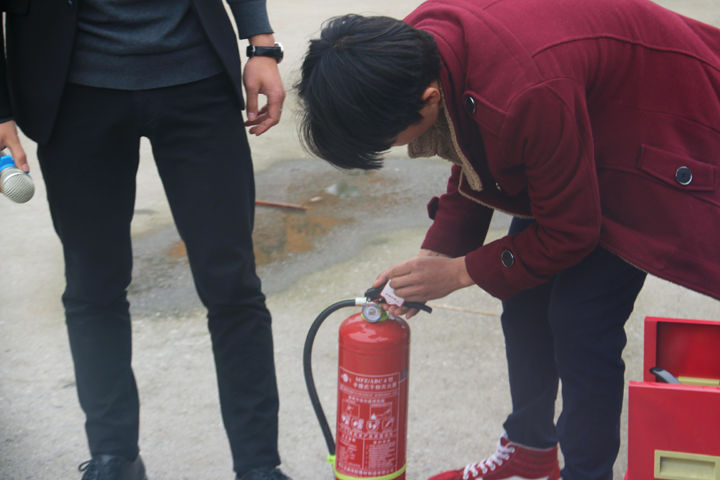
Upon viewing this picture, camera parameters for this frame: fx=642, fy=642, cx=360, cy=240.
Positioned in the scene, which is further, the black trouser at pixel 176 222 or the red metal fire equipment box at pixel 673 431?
the black trouser at pixel 176 222

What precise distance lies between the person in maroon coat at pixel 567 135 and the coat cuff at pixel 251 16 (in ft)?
1.04

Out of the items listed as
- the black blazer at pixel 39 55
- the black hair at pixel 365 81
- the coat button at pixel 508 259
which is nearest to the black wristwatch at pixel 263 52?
the black blazer at pixel 39 55

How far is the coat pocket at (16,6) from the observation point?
1.24m

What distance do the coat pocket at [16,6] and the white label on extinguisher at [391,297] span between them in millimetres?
930


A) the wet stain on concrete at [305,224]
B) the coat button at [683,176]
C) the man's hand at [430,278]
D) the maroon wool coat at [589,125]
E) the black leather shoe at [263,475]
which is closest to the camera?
the maroon wool coat at [589,125]

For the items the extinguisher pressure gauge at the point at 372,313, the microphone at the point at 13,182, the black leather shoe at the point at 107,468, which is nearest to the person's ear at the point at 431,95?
the extinguisher pressure gauge at the point at 372,313

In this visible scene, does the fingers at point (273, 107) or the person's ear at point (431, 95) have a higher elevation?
the person's ear at point (431, 95)

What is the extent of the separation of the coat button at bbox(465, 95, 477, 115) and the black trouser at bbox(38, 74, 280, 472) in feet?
1.75

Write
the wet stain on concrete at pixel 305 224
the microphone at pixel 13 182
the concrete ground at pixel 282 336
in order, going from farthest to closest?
1. the wet stain on concrete at pixel 305 224
2. the concrete ground at pixel 282 336
3. the microphone at pixel 13 182

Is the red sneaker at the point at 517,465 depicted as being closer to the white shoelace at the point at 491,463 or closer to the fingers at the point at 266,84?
the white shoelace at the point at 491,463

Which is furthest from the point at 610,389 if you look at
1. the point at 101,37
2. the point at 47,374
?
the point at 47,374

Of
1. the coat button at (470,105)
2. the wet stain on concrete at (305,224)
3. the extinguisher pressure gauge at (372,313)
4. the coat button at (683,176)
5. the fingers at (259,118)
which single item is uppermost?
the coat button at (470,105)

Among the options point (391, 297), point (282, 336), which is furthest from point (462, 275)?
point (282, 336)

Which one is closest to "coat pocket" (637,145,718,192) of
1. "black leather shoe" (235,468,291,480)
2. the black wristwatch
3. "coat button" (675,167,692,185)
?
"coat button" (675,167,692,185)
